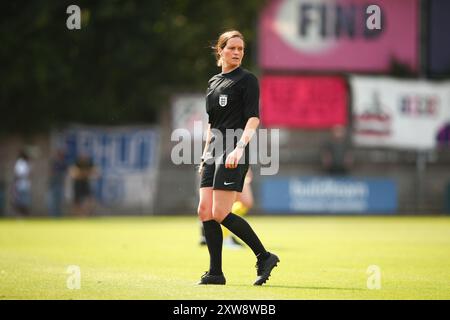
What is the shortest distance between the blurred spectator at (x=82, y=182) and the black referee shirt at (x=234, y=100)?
21.2 m

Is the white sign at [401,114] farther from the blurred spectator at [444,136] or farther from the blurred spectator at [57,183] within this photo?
the blurred spectator at [57,183]

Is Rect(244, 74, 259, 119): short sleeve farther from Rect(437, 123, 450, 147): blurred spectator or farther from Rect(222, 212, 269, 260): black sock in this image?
Rect(437, 123, 450, 147): blurred spectator

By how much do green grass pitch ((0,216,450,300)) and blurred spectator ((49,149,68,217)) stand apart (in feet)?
22.3

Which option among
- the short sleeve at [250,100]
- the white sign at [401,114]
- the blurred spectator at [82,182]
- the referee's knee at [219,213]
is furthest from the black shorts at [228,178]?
the white sign at [401,114]

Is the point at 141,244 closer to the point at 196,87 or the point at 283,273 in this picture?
the point at 283,273

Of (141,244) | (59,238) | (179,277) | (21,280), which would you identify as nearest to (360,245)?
(141,244)

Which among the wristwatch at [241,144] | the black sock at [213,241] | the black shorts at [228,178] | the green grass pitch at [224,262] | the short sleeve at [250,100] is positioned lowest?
the green grass pitch at [224,262]

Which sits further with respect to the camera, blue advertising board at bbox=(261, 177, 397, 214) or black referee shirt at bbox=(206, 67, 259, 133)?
blue advertising board at bbox=(261, 177, 397, 214)

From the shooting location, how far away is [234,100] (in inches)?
392

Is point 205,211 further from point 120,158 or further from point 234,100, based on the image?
point 120,158

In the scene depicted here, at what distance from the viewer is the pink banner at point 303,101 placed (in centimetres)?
3175

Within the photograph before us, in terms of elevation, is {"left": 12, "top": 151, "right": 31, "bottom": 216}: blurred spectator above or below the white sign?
below

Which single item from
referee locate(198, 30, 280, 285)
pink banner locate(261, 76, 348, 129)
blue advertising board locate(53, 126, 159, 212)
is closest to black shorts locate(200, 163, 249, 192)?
referee locate(198, 30, 280, 285)

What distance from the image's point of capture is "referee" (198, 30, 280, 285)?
988cm
